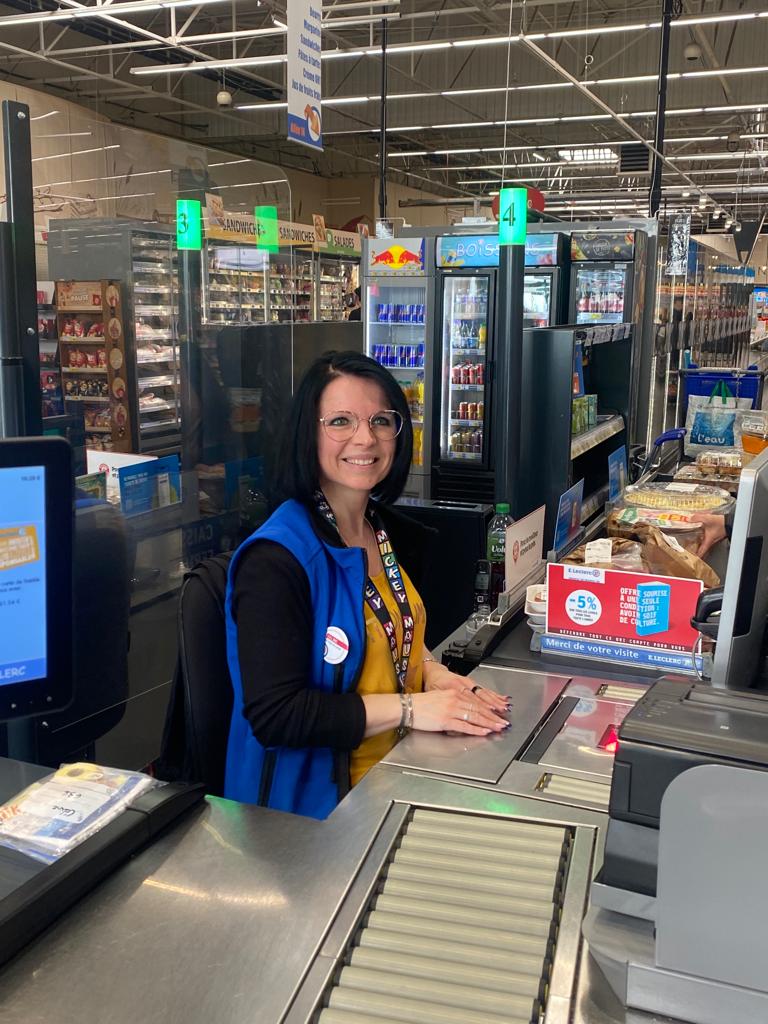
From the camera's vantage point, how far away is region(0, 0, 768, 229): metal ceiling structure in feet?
38.5

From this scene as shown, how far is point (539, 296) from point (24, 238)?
19.1ft

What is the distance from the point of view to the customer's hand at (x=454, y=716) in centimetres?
186

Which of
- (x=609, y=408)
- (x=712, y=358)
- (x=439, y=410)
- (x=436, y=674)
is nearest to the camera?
(x=436, y=674)

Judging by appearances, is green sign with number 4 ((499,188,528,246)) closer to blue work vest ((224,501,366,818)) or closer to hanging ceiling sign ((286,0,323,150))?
hanging ceiling sign ((286,0,323,150))

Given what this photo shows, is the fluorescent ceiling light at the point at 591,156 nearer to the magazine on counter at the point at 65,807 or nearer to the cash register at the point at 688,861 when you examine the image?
the magazine on counter at the point at 65,807

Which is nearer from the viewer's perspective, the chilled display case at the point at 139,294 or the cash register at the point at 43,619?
the cash register at the point at 43,619

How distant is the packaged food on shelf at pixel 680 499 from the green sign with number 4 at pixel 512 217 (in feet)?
5.52

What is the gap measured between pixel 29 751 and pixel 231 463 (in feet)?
9.95

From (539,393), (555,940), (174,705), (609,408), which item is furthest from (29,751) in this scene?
(609,408)

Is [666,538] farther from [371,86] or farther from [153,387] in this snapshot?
[371,86]

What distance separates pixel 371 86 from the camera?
1575 centimetres

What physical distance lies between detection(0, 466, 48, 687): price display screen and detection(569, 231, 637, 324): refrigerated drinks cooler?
6.35m

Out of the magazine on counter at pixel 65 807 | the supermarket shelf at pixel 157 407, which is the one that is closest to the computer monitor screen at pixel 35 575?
the magazine on counter at pixel 65 807

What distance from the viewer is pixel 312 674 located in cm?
199
